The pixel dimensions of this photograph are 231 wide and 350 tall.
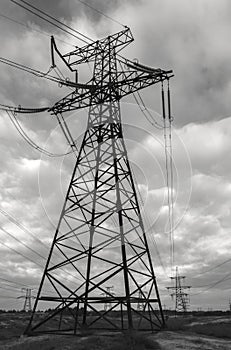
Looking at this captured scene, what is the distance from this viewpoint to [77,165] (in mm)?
20328

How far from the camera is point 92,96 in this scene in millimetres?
22250

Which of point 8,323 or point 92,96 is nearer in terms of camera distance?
point 92,96

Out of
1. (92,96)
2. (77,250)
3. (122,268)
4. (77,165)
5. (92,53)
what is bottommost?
(122,268)

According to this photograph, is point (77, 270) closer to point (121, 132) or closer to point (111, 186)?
point (111, 186)

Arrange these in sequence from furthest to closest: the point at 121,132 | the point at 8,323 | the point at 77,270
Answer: the point at 8,323, the point at 121,132, the point at 77,270

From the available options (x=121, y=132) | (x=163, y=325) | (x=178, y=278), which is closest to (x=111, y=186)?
(x=121, y=132)

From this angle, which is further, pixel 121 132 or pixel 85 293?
pixel 121 132

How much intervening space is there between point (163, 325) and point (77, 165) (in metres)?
11.1

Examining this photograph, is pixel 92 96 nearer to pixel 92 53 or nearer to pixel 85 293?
pixel 92 53

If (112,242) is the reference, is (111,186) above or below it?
above

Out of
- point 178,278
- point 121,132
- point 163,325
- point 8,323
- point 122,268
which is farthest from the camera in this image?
point 178,278

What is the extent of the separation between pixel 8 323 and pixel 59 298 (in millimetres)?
14870

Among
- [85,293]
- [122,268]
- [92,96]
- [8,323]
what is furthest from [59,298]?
[8,323]

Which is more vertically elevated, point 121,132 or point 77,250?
point 121,132
